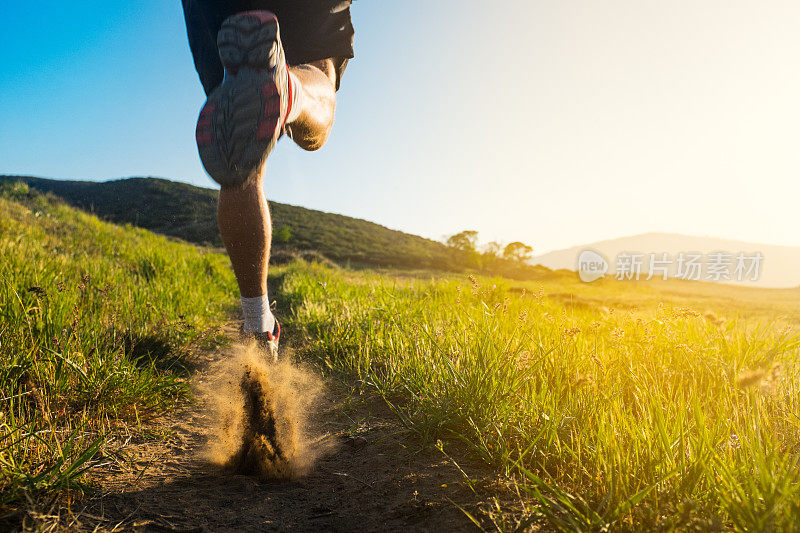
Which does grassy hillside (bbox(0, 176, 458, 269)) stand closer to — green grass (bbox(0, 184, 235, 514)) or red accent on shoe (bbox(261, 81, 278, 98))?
green grass (bbox(0, 184, 235, 514))

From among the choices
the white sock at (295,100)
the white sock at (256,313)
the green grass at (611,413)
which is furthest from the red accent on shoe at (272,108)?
the green grass at (611,413)

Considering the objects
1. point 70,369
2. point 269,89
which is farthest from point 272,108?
point 70,369

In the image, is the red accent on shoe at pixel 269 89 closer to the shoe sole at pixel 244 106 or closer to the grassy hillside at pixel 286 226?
the shoe sole at pixel 244 106

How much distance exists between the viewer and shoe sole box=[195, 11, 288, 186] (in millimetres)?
1137

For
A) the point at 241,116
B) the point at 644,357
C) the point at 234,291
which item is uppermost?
the point at 241,116

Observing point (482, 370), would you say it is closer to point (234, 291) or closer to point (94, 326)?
point (94, 326)

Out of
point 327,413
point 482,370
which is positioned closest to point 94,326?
Answer: point 327,413

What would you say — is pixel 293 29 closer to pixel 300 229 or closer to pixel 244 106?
pixel 244 106

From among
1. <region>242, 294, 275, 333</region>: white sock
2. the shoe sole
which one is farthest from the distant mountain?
the shoe sole

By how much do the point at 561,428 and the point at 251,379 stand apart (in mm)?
1010

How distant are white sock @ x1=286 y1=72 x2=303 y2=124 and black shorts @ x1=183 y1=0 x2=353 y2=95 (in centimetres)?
53

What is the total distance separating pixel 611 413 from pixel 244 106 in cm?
129

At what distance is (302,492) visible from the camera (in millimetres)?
1167

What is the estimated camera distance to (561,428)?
123 centimetres
